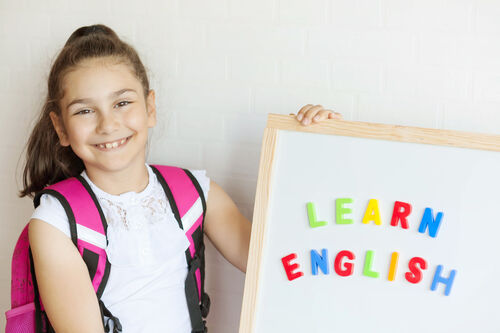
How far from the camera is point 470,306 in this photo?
123 centimetres

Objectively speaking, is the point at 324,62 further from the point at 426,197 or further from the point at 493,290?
the point at 493,290

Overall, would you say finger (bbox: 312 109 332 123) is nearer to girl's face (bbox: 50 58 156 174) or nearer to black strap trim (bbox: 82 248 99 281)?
girl's face (bbox: 50 58 156 174)

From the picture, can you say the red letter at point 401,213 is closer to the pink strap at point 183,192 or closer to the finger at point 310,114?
the finger at point 310,114

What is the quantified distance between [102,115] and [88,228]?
0.29m

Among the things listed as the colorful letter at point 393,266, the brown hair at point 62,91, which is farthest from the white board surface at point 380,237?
the brown hair at point 62,91

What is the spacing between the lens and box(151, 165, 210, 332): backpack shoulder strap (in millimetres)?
1560

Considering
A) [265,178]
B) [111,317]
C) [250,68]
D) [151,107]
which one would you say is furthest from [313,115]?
[111,317]

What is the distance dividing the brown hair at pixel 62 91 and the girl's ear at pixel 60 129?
15 millimetres

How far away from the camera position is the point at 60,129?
1525 mm

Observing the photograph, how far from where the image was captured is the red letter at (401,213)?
127 cm

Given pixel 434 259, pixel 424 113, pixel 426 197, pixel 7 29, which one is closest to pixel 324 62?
pixel 424 113

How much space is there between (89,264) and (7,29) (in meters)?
0.94

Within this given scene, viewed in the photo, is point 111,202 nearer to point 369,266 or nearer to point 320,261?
point 320,261

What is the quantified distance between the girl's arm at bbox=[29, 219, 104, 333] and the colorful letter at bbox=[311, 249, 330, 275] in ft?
1.85
